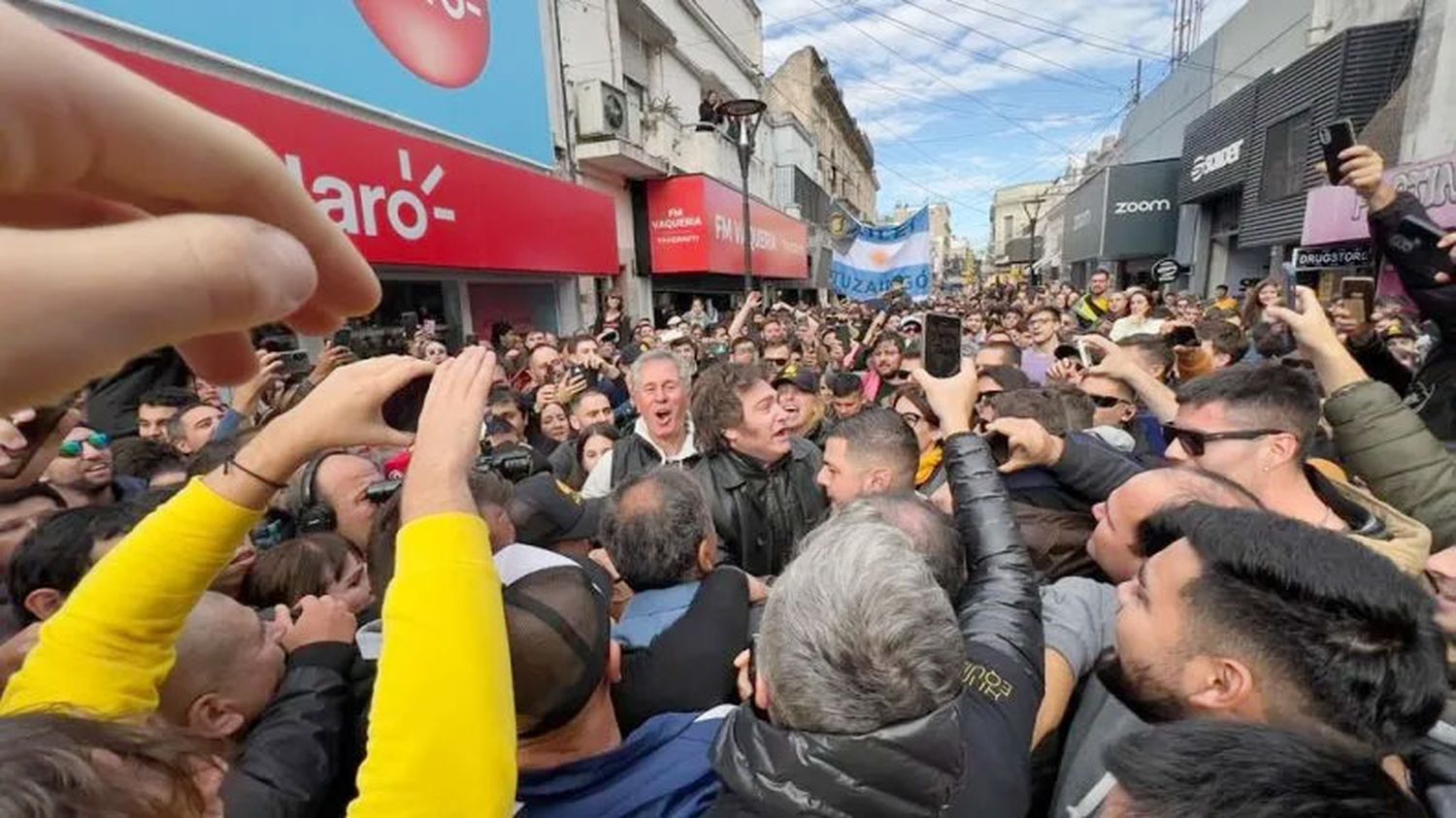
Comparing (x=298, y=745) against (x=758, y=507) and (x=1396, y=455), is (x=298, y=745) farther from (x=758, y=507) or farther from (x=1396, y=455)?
(x=1396, y=455)

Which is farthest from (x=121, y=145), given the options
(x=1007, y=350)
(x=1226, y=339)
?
(x=1226, y=339)

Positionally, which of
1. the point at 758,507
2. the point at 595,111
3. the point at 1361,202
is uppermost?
the point at 595,111

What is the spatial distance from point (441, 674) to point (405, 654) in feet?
0.18

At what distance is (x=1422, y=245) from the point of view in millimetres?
2758

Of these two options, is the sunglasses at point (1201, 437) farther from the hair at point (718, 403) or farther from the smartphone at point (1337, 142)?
the hair at point (718, 403)

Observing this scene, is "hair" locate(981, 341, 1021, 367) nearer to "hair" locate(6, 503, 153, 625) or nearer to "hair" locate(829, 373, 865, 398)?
"hair" locate(829, 373, 865, 398)

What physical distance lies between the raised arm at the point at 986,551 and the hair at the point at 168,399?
4.51 m

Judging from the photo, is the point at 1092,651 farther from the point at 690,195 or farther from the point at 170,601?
the point at 690,195

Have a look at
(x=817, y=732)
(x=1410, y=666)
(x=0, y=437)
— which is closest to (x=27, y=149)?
(x=817, y=732)

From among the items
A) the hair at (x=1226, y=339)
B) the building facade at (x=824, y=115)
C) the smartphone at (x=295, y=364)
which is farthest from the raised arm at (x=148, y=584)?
the building facade at (x=824, y=115)

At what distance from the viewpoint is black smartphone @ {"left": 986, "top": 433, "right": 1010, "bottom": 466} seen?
2.36m

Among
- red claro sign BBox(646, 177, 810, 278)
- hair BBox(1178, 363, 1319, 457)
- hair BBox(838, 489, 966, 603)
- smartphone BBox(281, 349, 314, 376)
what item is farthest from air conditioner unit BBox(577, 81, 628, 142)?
hair BBox(838, 489, 966, 603)

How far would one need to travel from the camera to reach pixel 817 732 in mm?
1084

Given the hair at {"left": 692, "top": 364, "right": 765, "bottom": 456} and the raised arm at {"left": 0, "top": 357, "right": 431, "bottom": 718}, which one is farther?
the hair at {"left": 692, "top": 364, "right": 765, "bottom": 456}
